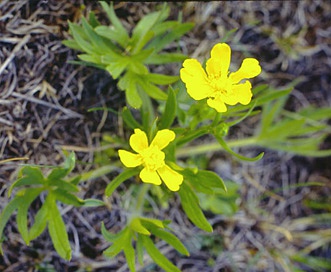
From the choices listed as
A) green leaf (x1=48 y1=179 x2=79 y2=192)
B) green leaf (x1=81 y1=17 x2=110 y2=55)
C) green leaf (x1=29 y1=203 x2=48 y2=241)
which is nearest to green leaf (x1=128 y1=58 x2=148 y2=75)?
green leaf (x1=81 y1=17 x2=110 y2=55)

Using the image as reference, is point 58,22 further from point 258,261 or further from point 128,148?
point 258,261

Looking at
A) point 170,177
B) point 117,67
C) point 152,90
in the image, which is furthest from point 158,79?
point 170,177

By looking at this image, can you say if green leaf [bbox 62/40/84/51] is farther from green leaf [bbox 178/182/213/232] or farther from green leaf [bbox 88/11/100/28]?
A: green leaf [bbox 178/182/213/232]

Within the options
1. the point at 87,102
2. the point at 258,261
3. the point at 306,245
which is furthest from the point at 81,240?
the point at 306,245

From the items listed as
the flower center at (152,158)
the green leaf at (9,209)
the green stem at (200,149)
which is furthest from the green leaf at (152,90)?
the green leaf at (9,209)

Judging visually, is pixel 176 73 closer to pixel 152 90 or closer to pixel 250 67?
pixel 152 90
